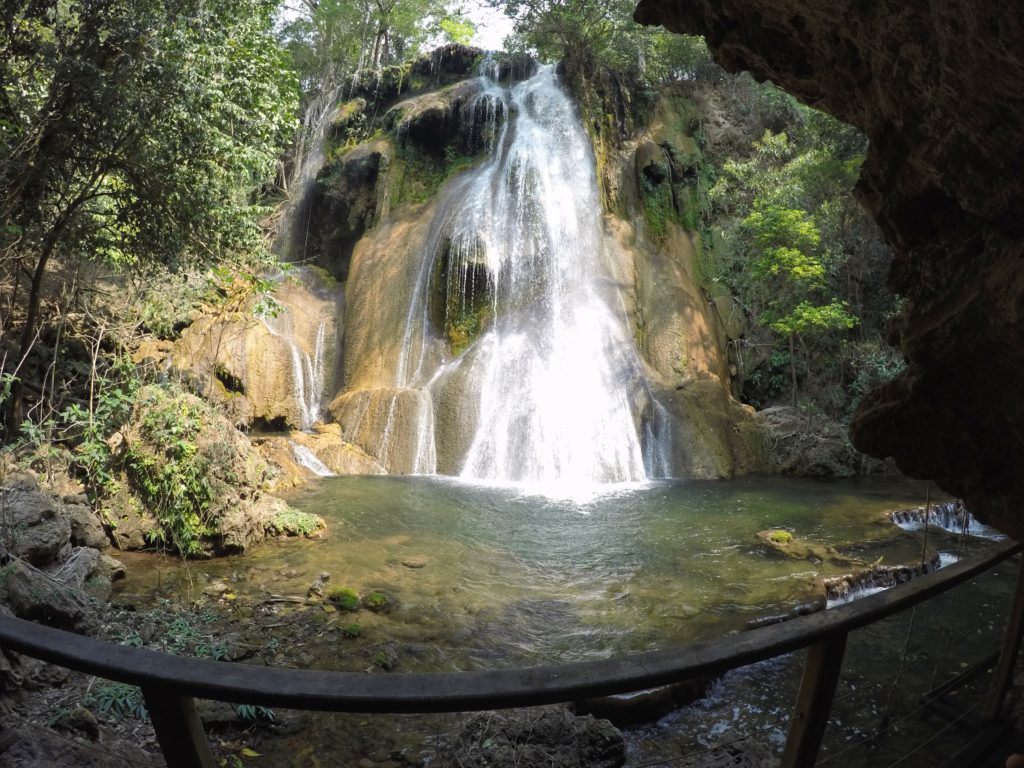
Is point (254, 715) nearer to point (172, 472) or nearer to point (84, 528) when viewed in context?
point (84, 528)

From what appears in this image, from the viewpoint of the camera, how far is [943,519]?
10.0 m

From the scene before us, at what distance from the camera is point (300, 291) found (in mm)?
18984

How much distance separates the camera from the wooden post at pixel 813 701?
5.50 ft

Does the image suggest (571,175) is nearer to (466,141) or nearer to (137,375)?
(466,141)

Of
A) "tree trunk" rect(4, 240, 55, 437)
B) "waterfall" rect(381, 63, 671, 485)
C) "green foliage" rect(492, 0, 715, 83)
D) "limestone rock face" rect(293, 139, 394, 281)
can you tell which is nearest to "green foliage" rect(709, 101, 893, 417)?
"waterfall" rect(381, 63, 671, 485)

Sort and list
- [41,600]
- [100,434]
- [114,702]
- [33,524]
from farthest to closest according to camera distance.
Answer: [100,434], [33,524], [41,600], [114,702]

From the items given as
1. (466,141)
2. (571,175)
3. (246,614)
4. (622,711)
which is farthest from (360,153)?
(622,711)

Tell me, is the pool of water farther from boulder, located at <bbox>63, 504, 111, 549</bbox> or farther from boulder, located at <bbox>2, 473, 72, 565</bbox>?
boulder, located at <bbox>2, 473, 72, 565</bbox>

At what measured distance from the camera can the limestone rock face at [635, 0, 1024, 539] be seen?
2.57m

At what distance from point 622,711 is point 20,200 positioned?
26.8 ft

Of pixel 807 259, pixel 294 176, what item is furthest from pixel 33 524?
pixel 294 176

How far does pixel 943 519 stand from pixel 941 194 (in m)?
8.64

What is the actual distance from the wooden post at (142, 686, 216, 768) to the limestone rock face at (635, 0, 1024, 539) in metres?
3.06

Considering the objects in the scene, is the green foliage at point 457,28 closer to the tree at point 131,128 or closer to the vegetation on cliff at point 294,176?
the vegetation on cliff at point 294,176
